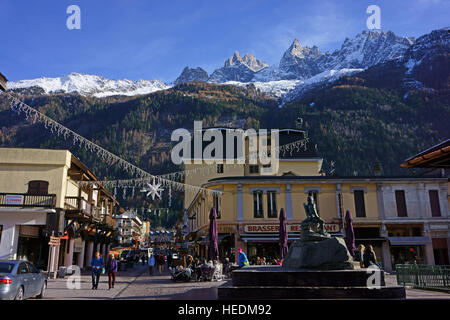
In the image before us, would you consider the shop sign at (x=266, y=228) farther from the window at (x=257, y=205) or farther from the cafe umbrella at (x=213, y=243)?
the cafe umbrella at (x=213, y=243)

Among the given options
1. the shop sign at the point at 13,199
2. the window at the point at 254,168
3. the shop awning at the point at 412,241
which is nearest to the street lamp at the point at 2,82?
the shop sign at the point at 13,199

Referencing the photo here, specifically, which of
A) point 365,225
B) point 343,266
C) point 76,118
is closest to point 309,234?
point 343,266

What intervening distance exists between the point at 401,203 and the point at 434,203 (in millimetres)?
2639

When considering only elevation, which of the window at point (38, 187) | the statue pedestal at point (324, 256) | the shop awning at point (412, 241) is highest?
the window at point (38, 187)

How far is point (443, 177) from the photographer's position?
28.5 metres

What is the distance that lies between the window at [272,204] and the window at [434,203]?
12725 millimetres

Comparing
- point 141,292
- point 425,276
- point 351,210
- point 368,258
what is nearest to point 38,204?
point 141,292

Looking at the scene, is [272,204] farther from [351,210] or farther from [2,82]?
[2,82]

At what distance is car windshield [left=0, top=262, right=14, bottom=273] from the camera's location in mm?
9115

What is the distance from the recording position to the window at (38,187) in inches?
843

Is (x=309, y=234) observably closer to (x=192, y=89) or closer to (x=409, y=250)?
(x=409, y=250)

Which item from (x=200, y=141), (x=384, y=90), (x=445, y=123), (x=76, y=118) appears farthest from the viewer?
(x=76, y=118)
